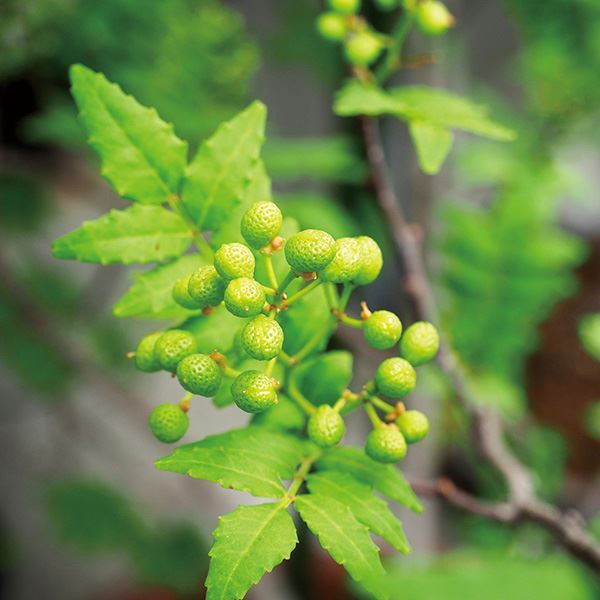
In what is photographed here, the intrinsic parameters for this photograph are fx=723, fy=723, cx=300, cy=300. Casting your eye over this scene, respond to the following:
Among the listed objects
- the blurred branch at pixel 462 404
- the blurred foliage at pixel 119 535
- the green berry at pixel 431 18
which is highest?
the green berry at pixel 431 18

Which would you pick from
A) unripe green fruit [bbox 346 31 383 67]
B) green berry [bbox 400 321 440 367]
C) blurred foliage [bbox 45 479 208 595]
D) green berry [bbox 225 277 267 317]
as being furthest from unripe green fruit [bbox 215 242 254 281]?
blurred foliage [bbox 45 479 208 595]

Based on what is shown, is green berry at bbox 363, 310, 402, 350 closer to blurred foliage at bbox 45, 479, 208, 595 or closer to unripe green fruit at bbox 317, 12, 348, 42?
unripe green fruit at bbox 317, 12, 348, 42

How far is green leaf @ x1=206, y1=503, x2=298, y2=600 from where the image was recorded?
0.32m

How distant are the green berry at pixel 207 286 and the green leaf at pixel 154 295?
2.0 inches

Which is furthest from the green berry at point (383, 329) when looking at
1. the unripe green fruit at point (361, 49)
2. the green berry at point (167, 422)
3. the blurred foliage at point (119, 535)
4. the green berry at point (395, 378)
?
the blurred foliage at point (119, 535)

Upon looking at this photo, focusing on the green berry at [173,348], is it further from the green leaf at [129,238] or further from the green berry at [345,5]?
the green berry at [345,5]

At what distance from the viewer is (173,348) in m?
0.38

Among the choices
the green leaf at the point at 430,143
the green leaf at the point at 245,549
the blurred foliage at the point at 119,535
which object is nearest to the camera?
the green leaf at the point at 245,549

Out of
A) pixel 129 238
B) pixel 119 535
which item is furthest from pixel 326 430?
pixel 119 535

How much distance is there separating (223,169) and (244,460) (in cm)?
17

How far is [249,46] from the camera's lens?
99cm

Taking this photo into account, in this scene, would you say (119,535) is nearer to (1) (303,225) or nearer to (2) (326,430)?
(1) (303,225)

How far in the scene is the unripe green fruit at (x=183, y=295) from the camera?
0.38 meters

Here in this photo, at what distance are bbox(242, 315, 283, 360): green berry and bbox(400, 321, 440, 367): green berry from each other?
10 centimetres
